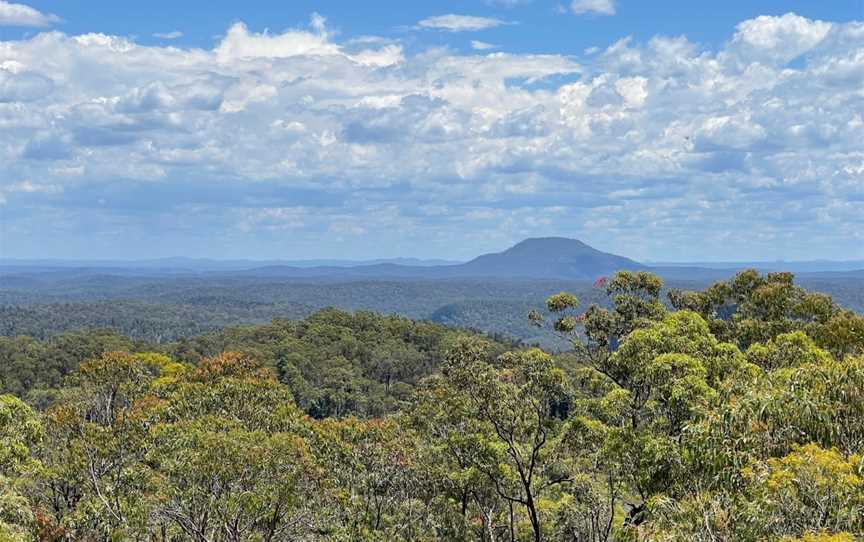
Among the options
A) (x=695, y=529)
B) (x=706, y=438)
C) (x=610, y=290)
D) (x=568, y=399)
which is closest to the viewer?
(x=695, y=529)

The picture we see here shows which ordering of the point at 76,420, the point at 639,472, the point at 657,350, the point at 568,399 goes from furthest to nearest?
the point at 76,420 < the point at 568,399 < the point at 657,350 < the point at 639,472

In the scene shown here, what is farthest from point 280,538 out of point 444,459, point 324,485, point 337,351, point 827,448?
point 337,351

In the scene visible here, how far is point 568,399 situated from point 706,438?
9.28 m

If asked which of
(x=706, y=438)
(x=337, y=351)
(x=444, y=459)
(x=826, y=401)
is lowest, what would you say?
(x=337, y=351)

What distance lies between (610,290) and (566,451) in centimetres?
686

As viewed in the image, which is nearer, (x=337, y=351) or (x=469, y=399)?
(x=469, y=399)

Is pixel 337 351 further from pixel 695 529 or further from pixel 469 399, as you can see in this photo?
pixel 695 529

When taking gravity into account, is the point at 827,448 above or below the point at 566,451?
Answer: above

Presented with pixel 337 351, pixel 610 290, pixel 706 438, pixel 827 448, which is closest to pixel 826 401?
pixel 827 448

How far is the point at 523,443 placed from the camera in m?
22.9

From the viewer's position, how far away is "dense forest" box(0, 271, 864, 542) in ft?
38.4

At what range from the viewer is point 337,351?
12094cm

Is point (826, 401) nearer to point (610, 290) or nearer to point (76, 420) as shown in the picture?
point (610, 290)

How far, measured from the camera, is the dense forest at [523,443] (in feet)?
38.4
